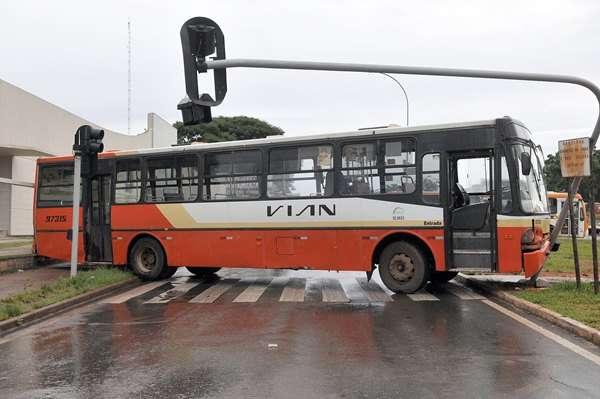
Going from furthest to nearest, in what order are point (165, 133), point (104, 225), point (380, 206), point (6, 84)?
point (165, 133) → point (6, 84) → point (104, 225) → point (380, 206)

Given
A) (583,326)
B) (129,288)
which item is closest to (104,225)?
(129,288)

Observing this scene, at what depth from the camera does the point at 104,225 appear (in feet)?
47.3

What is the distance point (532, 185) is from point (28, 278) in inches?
456

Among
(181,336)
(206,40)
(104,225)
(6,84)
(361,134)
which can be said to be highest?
(6,84)

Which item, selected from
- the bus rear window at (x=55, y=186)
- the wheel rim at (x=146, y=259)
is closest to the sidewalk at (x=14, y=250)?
the bus rear window at (x=55, y=186)

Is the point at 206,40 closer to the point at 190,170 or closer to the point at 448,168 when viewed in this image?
the point at 190,170

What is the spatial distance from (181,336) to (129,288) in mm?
5672

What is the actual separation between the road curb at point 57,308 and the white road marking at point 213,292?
1.97 m

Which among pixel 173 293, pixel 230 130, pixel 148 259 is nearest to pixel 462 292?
pixel 173 293

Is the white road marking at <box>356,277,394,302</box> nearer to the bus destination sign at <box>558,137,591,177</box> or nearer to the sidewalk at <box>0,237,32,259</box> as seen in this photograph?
the bus destination sign at <box>558,137,591,177</box>

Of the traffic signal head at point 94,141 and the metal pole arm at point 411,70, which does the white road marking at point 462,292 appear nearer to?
the metal pole arm at point 411,70

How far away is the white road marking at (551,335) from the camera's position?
20.7 ft

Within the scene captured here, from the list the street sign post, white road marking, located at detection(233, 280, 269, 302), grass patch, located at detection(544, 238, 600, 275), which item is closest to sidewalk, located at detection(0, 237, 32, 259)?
→ white road marking, located at detection(233, 280, 269, 302)

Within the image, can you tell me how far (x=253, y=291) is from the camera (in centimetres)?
1202
